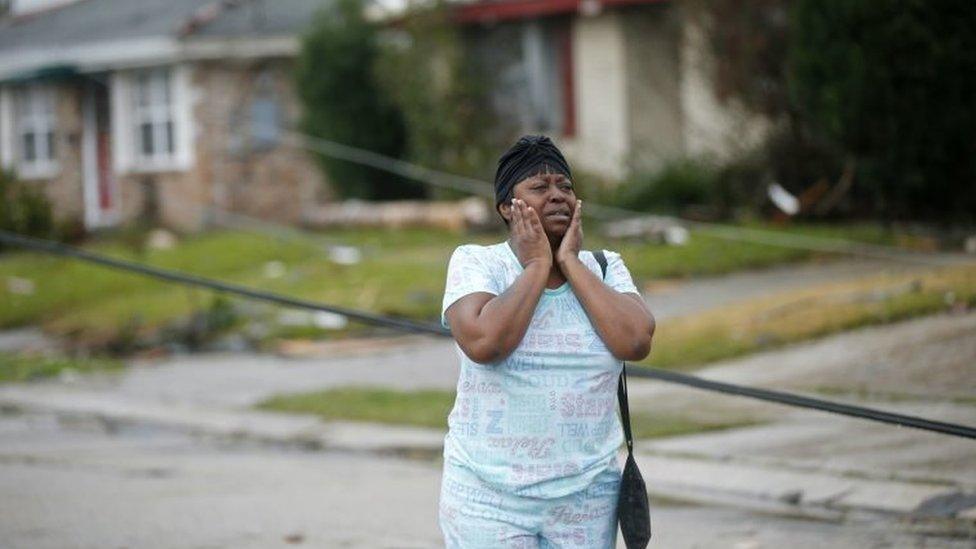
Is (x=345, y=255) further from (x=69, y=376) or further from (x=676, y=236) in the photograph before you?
(x=69, y=376)

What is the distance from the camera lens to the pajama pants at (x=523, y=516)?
4.32m

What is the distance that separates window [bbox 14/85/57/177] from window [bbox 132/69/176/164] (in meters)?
3.25

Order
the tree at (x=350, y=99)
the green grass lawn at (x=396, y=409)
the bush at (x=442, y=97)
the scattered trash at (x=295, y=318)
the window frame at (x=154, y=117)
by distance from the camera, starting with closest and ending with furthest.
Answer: the green grass lawn at (x=396, y=409), the scattered trash at (x=295, y=318), the bush at (x=442, y=97), the tree at (x=350, y=99), the window frame at (x=154, y=117)

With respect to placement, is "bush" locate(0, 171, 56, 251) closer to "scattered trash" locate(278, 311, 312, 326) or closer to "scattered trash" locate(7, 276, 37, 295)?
"scattered trash" locate(7, 276, 37, 295)

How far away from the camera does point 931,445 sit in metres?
9.96

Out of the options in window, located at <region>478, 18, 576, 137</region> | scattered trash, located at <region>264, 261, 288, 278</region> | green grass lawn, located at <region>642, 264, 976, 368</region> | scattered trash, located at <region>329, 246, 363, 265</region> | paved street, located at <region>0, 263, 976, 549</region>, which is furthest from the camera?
window, located at <region>478, 18, 576, 137</region>

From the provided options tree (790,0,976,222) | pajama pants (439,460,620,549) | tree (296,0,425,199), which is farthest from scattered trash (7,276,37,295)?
pajama pants (439,460,620,549)

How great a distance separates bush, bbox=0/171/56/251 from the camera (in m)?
25.7

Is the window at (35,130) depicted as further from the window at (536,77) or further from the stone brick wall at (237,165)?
the window at (536,77)

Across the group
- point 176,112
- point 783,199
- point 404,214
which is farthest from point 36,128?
point 783,199

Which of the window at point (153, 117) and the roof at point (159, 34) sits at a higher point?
the roof at point (159, 34)

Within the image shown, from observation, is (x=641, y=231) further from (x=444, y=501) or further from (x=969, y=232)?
(x=444, y=501)

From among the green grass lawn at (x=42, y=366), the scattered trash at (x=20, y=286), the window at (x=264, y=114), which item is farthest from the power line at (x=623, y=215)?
the green grass lawn at (x=42, y=366)

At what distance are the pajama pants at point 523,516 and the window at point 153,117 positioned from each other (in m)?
27.2
